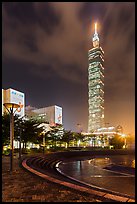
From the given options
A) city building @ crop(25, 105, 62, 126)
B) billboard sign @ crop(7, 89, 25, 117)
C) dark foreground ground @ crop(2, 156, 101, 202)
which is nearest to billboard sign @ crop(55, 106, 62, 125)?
city building @ crop(25, 105, 62, 126)

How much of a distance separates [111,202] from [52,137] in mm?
42638

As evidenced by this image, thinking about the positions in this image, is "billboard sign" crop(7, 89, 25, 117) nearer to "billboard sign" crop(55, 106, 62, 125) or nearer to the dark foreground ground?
"billboard sign" crop(55, 106, 62, 125)

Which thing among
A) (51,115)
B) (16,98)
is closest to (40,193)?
(16,98)

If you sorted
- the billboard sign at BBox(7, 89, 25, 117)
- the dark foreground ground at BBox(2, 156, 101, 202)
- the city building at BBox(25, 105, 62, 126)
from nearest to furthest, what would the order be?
the dark foreground ground at BBox(2, 156, 101, 202), the billboard sign at BBox(7, 89, 25, 117), the city building at BBox(25, 105, 62, 126)

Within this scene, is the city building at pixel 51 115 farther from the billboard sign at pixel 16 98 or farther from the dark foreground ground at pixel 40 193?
the dark foreground ground at pixel 40 193

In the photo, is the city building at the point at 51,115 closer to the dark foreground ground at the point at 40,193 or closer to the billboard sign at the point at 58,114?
the billboard sign at the point at 58,114

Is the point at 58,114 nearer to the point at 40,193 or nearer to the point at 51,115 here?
the point at 51,115

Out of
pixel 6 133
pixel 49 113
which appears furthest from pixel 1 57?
pixel 49 113

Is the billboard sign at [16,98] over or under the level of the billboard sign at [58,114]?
over

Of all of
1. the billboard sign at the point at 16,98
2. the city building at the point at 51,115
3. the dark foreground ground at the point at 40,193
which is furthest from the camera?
the city building at the point at 51,115

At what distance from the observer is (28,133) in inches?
1174

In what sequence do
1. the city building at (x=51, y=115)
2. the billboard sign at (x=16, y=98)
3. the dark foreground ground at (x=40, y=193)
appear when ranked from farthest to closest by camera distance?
the city building at (x=51, y=115) < the billboard sign at (x=16, y=98) < the dark foreground ground at (x=40, y=193)

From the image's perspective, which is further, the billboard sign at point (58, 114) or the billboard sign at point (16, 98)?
the billboard sign at point (58, 114)

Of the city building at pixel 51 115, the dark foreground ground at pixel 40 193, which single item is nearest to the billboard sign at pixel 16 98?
the city building at pixel 51 115
